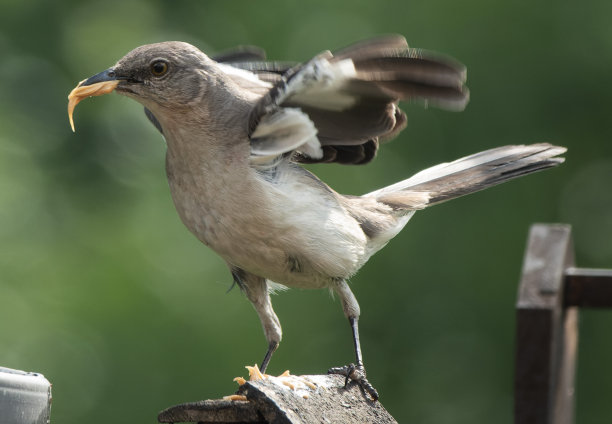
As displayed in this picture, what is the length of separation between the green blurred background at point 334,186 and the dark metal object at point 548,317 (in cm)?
514

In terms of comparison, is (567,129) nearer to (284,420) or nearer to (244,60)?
(244,60)

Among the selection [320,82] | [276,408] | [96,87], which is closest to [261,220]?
[320,82]

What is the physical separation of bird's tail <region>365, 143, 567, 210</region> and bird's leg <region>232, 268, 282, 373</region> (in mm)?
972

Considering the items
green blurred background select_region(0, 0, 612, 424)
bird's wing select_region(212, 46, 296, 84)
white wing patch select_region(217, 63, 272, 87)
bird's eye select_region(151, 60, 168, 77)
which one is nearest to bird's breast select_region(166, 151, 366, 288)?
bird's eye select_region(151, 60, 168, 77)

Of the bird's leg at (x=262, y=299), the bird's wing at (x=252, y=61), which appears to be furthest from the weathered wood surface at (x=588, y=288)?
the bird's wing at (x=252, y=61)

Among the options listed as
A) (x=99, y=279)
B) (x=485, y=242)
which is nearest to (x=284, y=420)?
(x=99, y=279)

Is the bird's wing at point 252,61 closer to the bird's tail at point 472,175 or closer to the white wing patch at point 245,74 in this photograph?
the white wing patch at point 245,74

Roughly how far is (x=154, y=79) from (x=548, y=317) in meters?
2.06

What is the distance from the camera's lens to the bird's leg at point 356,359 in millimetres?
4039

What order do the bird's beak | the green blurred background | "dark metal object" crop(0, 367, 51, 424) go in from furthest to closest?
the green blurred background
the bird's beak
"dark metal object" crop(0, 367, 51, 424)

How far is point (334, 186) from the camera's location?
9.18 m

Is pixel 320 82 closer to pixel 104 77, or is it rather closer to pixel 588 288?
pixel 104 77

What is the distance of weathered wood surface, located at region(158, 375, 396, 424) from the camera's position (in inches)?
A: 122

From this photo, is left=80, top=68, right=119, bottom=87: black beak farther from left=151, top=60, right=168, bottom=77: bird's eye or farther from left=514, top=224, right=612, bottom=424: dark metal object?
left=514, top=224, right=612, bottom=424: dark metal object
